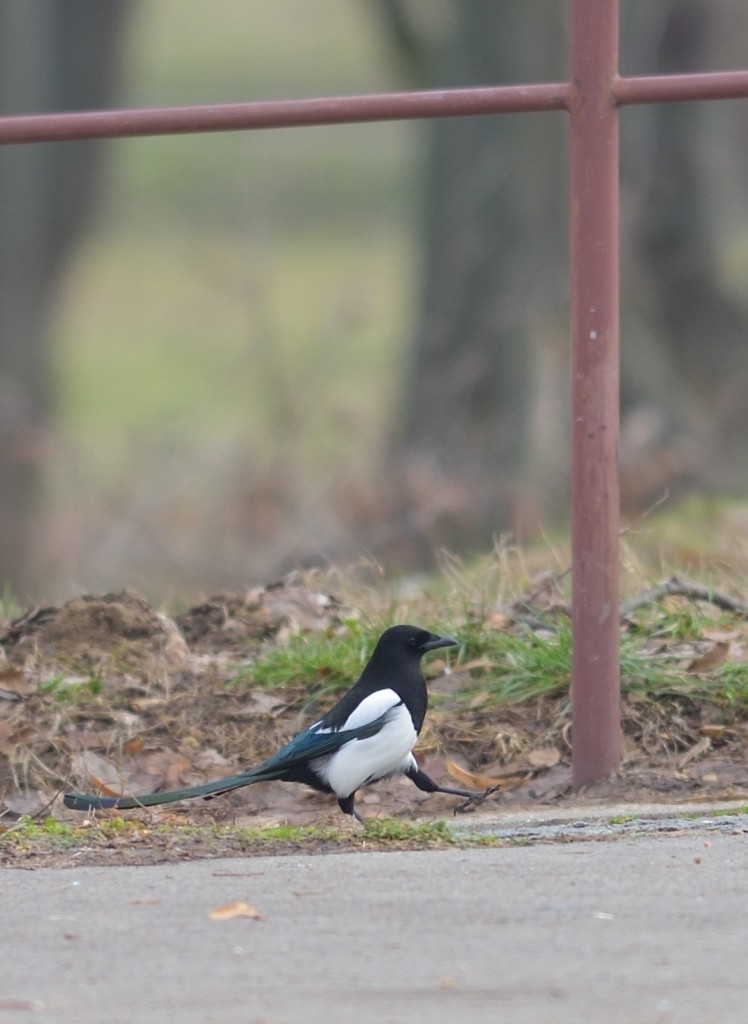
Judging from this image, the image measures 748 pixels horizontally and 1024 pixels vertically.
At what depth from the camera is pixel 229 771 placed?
498cm

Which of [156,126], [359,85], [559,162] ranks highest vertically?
[359,85]

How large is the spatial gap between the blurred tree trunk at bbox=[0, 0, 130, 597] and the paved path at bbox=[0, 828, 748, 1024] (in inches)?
312

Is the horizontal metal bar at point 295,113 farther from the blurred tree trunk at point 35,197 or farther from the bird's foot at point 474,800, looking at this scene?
the blurred tree trunk at point 35,197

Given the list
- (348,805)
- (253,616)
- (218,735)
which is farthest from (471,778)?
(253,616)

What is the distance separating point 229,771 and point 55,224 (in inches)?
300

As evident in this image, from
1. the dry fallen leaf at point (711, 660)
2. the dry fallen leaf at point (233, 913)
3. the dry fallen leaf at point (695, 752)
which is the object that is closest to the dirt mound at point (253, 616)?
the dry fallen leaf at point (711, 660)

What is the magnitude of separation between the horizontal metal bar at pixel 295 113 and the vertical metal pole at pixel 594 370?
0.10m

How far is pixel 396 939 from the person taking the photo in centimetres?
316

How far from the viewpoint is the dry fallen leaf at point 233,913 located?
3.30 metres

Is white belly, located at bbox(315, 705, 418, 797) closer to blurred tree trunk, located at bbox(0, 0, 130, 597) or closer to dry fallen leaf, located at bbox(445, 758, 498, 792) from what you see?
dry fallen leaf, located at bbox(445, 758, 498, 792)

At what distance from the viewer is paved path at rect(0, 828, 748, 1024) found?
2861 mm

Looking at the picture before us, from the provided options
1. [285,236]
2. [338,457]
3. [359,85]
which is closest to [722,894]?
[338,457]

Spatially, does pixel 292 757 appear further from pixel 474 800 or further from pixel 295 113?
pixel 295 113

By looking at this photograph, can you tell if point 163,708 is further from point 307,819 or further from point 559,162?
point 559,162
